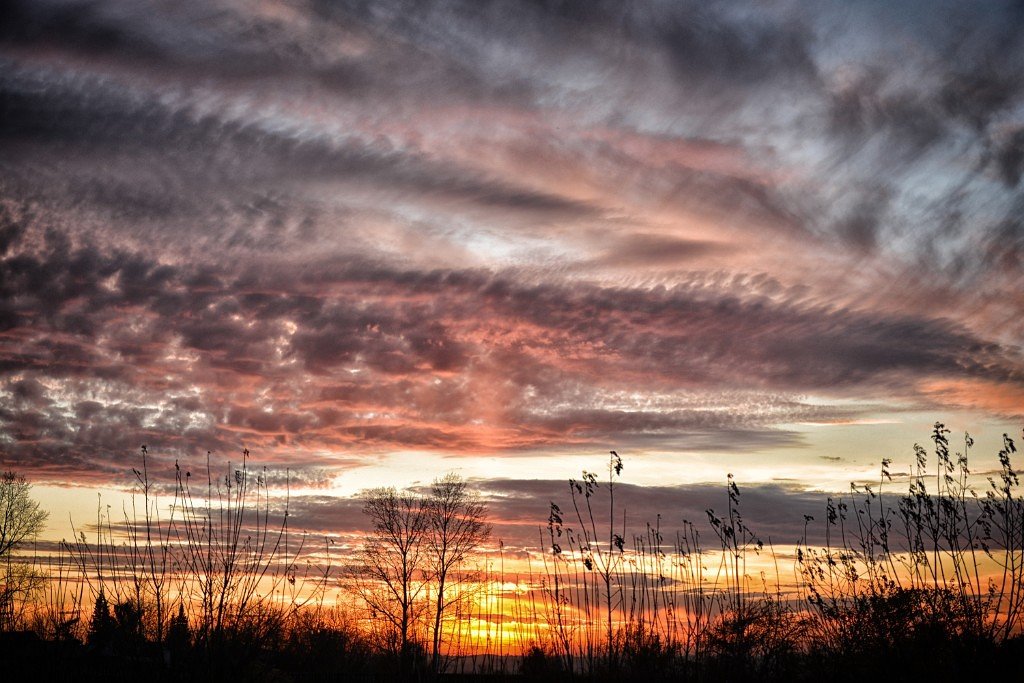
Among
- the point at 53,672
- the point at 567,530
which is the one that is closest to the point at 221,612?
the point at 53,672

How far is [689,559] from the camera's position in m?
16.9

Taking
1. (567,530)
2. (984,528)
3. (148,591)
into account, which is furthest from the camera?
(567,530)

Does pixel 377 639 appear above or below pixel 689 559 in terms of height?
below

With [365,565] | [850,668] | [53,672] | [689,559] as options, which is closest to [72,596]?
[53,672]

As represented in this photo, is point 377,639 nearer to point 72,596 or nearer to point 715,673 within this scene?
point 715,673

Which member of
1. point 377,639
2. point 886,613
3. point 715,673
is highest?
point 886,613

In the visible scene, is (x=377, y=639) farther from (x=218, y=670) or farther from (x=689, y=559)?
(x=218, y=670)

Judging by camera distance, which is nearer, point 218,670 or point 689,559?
point 218,670

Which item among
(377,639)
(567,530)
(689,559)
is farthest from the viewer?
(377,639)

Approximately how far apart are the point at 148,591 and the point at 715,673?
11466 millimetres

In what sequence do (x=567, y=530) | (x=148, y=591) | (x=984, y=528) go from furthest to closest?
(x=567, y=530) < (x=984, y=528) < (x=148, y=591)

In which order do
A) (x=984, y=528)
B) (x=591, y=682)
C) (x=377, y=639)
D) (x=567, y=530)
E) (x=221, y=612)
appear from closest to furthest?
(x=221, y=612)
(x=984, y=528)
(x=591, y=682)
(x=567, y=530)
(x=377, y=639)

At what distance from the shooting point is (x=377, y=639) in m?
42.2

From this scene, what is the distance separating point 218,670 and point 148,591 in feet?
6.74
